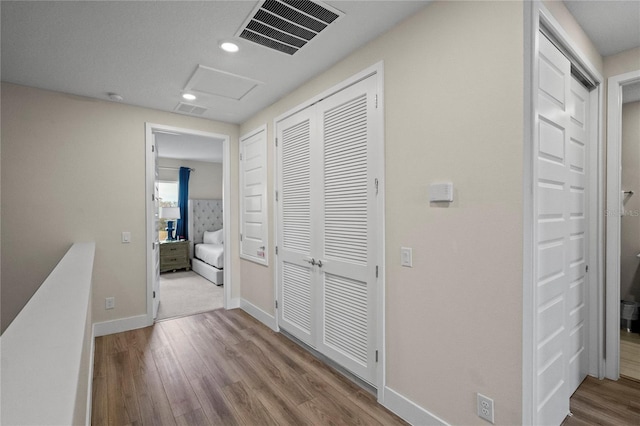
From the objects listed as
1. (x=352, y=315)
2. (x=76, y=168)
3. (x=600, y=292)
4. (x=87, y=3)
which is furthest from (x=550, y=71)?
(x=76, y=168)

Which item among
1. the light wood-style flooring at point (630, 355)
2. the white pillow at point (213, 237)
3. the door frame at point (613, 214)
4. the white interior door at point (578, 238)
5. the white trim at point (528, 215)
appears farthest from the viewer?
the white pillow at point (213, 237)

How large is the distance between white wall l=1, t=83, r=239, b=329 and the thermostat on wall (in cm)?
328

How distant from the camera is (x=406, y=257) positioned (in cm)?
199

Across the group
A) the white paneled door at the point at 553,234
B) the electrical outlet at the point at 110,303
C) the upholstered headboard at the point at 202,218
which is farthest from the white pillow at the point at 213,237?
the white paneled door at the point at 553,234

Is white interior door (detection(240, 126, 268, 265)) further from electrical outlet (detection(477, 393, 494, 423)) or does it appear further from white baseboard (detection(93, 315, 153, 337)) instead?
electrical outlet (detection(477, 393, 494, 423))

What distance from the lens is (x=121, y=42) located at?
2.24 metres

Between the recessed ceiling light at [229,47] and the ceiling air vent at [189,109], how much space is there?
55.7 inches

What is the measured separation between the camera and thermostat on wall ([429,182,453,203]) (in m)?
1.73

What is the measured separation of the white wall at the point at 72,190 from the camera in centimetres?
300

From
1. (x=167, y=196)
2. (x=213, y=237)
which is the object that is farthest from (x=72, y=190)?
(x=167, y=196)

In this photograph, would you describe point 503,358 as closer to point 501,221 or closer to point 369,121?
point 501,221

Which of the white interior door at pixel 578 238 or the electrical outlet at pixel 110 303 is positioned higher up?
the white interior door at pixel 578 238

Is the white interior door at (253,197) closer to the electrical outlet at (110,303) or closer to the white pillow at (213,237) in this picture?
the electrical outlet at (110,303)

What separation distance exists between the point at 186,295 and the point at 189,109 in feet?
9.45
